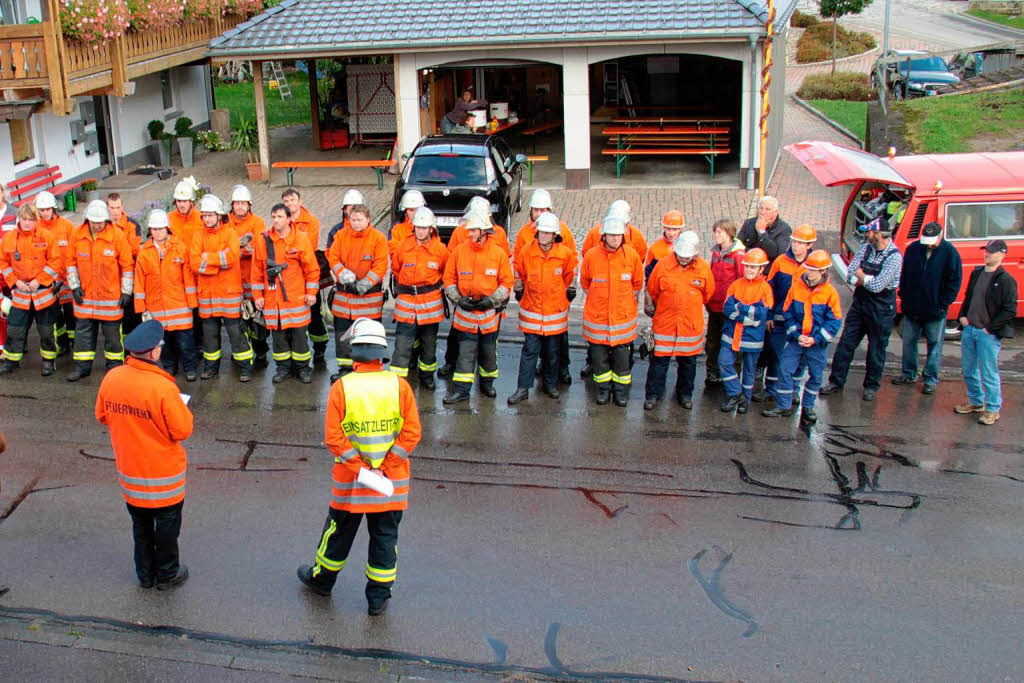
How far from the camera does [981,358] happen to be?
338 inches

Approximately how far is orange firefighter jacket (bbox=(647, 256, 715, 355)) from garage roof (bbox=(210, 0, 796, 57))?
29.9 feet

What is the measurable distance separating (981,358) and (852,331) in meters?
1.10

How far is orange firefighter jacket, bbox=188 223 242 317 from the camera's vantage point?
9.34 metres

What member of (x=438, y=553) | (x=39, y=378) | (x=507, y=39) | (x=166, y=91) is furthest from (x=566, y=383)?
(x=166, y=91)

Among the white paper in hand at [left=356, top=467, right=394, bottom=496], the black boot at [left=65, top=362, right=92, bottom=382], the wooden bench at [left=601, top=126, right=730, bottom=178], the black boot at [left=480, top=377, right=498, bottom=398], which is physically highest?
the wooden bench at [left=601, top=126, right=730, bottom=178]

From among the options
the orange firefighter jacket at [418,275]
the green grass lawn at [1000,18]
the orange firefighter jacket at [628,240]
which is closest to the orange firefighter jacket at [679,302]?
the orange firefighter jacket at [628,240]

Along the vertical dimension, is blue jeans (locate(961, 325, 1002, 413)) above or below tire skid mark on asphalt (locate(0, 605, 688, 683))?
above

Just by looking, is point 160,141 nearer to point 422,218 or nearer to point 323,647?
point 422,218

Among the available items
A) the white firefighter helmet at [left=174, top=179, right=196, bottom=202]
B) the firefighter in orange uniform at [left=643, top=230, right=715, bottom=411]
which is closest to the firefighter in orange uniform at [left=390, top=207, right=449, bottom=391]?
the firefighter in orange uniform at [left=643, top=230, right=715, bottom=411]

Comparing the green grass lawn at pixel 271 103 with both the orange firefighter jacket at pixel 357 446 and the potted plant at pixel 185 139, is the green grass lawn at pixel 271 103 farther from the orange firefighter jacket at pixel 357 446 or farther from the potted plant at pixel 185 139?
the orange firefighter jacket at pixel 357 446

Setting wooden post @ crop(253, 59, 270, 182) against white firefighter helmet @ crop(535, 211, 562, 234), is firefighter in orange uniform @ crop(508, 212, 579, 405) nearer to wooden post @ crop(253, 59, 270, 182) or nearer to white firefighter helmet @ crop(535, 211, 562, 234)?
white firefighter helmet @ crop(535, 211, 562, 234)

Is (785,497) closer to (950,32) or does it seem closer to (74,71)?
(74,71)

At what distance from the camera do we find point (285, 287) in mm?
9391

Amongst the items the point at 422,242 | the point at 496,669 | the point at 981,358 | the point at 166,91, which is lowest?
the point at 496,669
